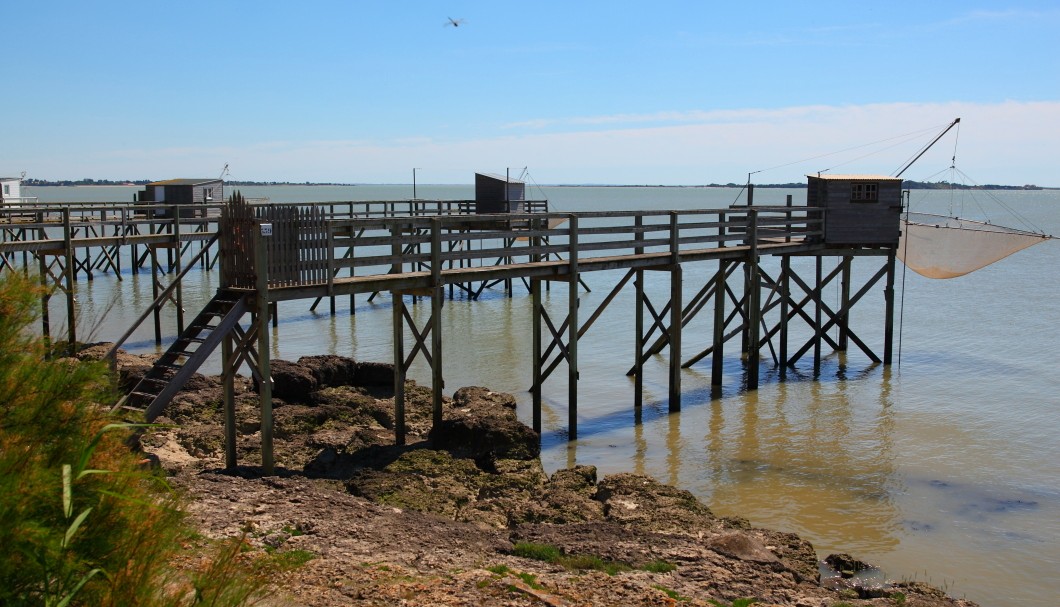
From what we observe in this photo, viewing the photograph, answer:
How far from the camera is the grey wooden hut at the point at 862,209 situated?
2103 cm

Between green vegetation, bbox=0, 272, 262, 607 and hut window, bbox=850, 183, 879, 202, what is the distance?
19.4 metres

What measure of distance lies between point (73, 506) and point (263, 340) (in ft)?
24.1

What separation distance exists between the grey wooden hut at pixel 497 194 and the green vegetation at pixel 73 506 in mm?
28244

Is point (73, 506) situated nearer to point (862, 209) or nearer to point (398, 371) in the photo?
point (398, 371)

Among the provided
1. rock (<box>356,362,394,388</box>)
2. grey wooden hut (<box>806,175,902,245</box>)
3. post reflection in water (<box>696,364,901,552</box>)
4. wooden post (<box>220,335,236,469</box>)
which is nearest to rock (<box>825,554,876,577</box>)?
post reflection in water (<box>696,364,901,552</box>)

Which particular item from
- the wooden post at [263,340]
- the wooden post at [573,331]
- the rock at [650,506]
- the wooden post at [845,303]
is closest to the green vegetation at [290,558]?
the wooden post at [263,340]

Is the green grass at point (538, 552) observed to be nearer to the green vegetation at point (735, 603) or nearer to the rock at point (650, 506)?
the green vegetation at point (735, 603)

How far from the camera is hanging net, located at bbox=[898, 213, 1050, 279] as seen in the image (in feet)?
71.7

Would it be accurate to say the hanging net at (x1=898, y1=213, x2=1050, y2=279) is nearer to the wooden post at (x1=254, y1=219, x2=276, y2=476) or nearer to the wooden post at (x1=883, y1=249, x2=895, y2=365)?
the wooden post at (x1=883, y1=249, x2=895, y2=365)

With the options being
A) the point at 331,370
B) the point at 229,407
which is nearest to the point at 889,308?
the point at 331,370

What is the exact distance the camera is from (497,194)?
3269 cm

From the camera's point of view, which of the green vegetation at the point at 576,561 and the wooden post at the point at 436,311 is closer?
the green vegetation at the point at 576,561

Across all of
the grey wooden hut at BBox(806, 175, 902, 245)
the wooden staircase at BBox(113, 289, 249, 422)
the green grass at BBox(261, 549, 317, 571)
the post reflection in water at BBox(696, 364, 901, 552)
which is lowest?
the post reflection in water at BBox(696, 364, 901, 552)

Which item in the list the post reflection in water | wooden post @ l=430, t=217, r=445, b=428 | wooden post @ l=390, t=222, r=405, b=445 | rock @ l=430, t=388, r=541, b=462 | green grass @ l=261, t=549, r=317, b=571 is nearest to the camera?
green grass @ l=261, t=549, r=317, b=571
